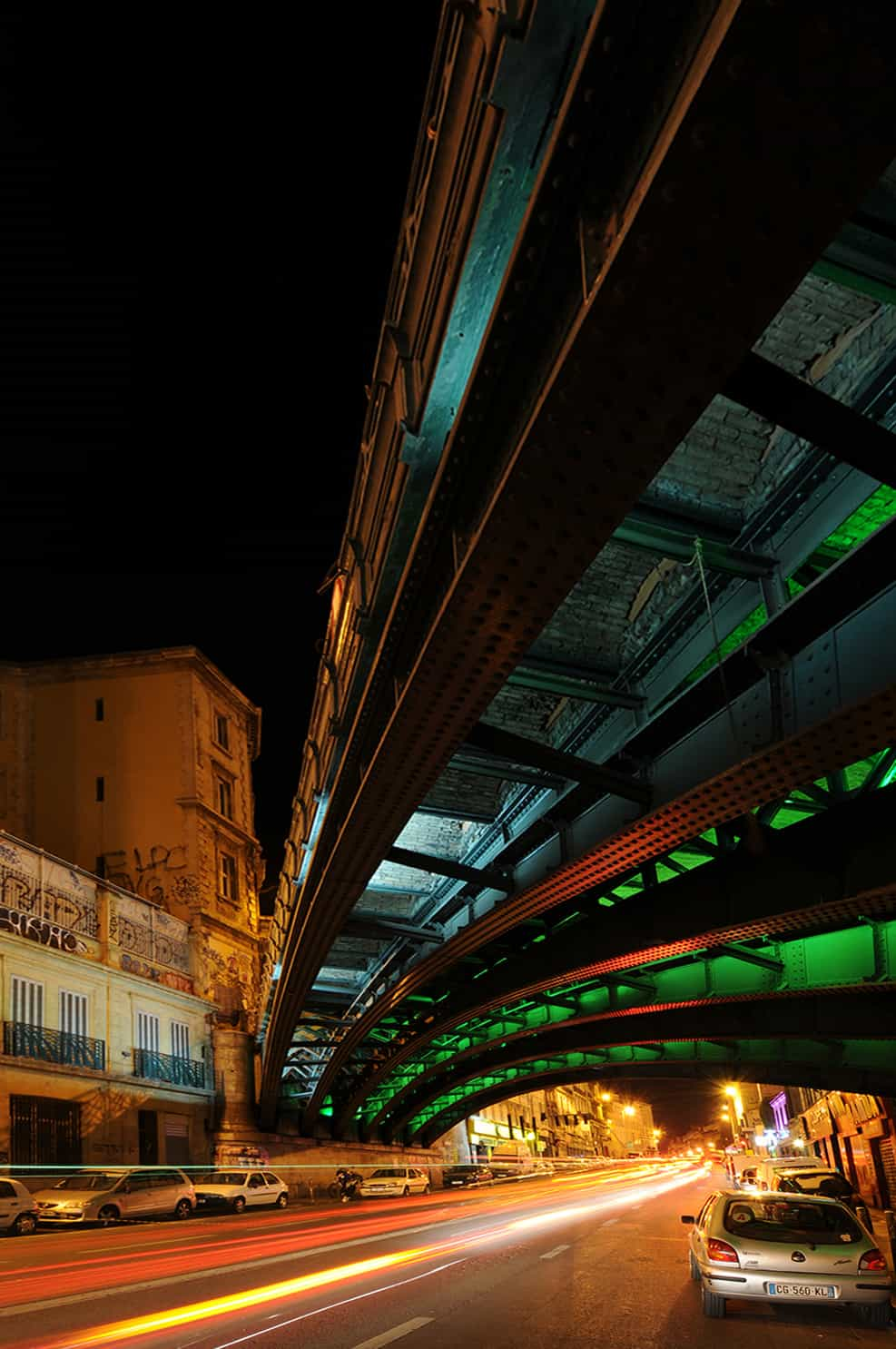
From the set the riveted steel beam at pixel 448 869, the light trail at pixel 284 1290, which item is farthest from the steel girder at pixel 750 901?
the light trail at pixel 284 1290

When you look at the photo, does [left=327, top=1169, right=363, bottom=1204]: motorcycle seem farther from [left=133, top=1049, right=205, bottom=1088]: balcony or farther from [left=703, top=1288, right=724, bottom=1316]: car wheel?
[left=703, top=1288, right=724, bottom=1316]: car wheel

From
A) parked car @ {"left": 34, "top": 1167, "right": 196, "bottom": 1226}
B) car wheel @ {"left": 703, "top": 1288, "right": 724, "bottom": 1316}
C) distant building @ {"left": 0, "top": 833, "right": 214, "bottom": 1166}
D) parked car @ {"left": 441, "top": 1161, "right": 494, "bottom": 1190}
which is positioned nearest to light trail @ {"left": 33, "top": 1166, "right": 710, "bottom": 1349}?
car wheel @ {"left": 703, "top": 1288, "right": 724, "bottom": 1316}

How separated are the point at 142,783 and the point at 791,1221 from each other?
45936mm

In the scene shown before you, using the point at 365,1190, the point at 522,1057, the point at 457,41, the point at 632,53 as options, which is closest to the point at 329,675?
the point at 457,41

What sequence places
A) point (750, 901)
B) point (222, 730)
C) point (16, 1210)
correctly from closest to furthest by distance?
point (750, 901), point (16, 1210), point (222, 730)

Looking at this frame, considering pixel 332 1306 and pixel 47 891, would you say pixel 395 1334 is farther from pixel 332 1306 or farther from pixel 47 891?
pixel 47 891

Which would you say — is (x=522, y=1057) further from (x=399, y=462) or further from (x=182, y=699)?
(x=399, y=462)

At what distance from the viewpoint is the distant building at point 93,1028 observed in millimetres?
32500

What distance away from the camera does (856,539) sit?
29.2 ft

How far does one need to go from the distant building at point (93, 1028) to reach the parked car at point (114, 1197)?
7.82 feet

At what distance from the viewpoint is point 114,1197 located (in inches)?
1128

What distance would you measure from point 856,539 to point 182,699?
49.0 meters

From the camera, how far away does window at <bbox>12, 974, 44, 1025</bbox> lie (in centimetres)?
3247

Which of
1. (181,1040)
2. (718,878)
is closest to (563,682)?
(718,878)
